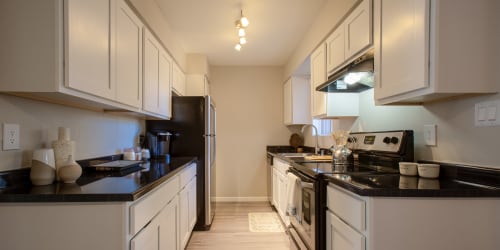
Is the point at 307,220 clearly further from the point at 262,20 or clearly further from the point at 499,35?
the point at 262,20

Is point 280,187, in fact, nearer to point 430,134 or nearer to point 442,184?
point 430,134

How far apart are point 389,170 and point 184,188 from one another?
1.68 metres

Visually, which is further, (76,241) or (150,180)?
(150,180)

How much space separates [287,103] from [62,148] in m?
3.43

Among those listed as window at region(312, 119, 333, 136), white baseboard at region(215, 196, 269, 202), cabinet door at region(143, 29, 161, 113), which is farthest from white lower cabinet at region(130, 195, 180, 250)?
white baseboard at region(215, 196, 269, 202)

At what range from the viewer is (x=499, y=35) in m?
1.19

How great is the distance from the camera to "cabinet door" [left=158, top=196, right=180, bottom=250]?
5.63ft

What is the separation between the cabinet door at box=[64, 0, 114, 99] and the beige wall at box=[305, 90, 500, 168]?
1.89 metres

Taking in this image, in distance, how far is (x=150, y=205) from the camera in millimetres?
1448

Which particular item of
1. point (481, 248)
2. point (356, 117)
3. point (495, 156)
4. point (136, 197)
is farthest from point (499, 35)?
point (136, 197)

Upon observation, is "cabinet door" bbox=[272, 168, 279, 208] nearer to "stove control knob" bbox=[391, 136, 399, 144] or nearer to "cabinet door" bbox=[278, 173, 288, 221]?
"cabinet door" bbox=[278, 173, 288, 221]

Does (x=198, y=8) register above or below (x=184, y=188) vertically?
above

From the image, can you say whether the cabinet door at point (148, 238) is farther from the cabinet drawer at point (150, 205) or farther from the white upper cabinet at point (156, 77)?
the white upper cabinet at point (156, 77)

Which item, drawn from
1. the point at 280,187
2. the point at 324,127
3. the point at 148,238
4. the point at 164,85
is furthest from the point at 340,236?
the point at 324,127
